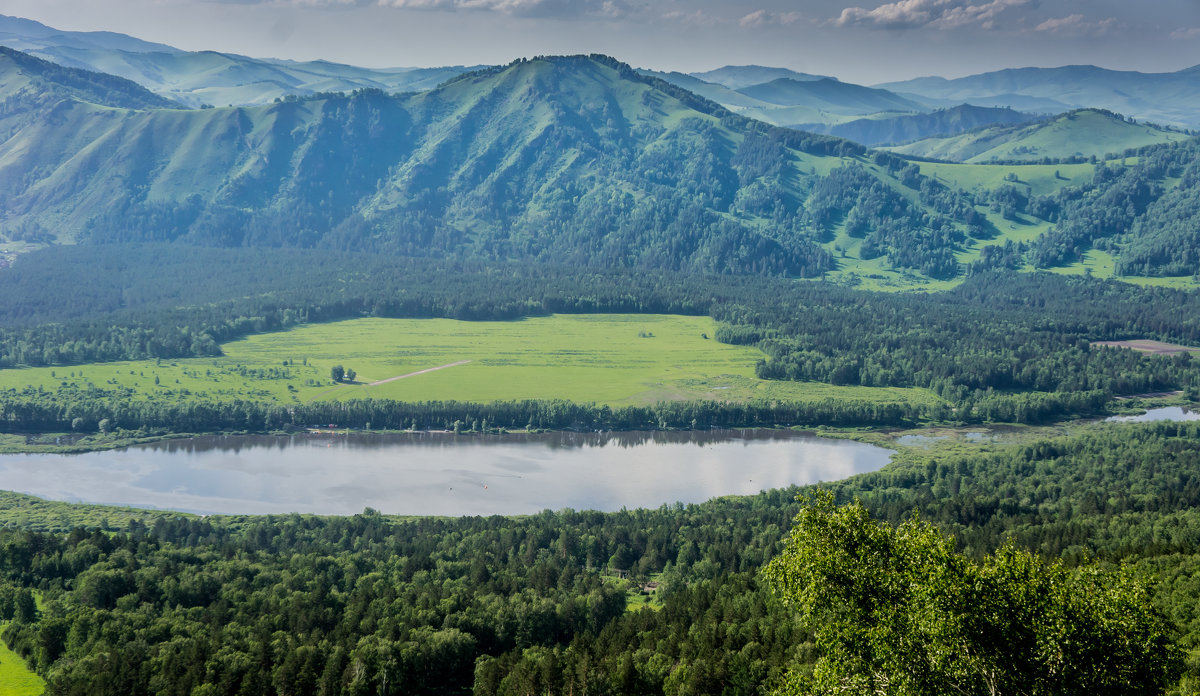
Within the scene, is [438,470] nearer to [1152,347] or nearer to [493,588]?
[493,588]

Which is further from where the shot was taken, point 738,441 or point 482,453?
point 738,441

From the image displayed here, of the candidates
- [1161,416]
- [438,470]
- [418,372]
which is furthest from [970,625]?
[418,372]

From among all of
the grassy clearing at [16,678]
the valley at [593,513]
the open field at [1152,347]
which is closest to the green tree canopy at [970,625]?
the valley at [593,513]

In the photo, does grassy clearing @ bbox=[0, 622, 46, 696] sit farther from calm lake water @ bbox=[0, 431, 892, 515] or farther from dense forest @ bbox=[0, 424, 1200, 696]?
calm lake water @ bbox=[0, 431, 892, 515]

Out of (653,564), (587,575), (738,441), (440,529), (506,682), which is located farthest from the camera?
(738,441)

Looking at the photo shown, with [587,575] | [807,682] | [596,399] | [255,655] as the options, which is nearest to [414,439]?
[596,399]

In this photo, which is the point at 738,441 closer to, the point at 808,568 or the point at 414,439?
the point at 414,439

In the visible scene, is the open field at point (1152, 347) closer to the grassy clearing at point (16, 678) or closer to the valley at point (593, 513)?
the valley at point (593, 513)

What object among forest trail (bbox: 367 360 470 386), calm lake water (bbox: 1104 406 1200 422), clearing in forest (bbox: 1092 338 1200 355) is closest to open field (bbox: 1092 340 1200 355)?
clearing in forest (bbox: 1092 338 1200 355)
